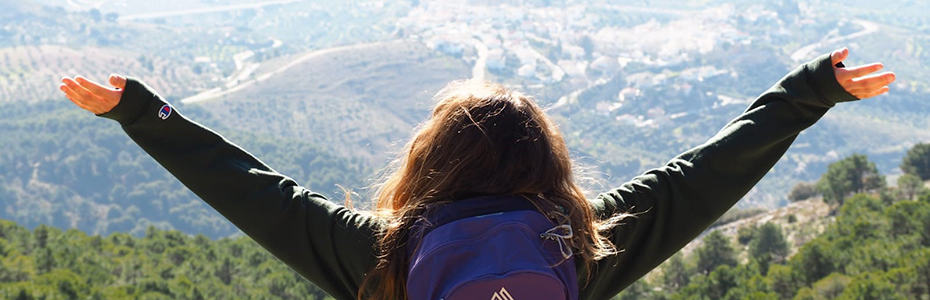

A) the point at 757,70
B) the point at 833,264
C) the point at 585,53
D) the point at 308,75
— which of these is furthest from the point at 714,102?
the point at 833,264

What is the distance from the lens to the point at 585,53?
7869 inches

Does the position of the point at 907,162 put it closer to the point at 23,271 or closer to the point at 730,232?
the point at 730,232

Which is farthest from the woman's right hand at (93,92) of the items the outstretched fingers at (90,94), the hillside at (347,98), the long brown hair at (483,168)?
the hillside at (347,98)

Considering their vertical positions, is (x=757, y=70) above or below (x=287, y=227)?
below

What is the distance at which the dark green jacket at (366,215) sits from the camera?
1.92 m

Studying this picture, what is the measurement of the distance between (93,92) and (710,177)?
140cm

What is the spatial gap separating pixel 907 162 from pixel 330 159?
9677 centimetres

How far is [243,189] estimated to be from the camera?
1.94 metres

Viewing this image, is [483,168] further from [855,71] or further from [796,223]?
[796,223]

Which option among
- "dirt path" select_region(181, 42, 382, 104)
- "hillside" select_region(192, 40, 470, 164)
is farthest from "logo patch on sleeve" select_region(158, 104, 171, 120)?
"dirt path" select_region(181, 42, 382, 104)

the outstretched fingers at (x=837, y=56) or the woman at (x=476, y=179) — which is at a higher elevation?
the outstretched fingers at (x=837, y=56)

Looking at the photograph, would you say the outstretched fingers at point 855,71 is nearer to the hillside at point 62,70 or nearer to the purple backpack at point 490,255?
the purple backpack at point 490,255

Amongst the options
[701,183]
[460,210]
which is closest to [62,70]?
[701,183]

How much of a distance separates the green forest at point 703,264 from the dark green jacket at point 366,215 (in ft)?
50.9
